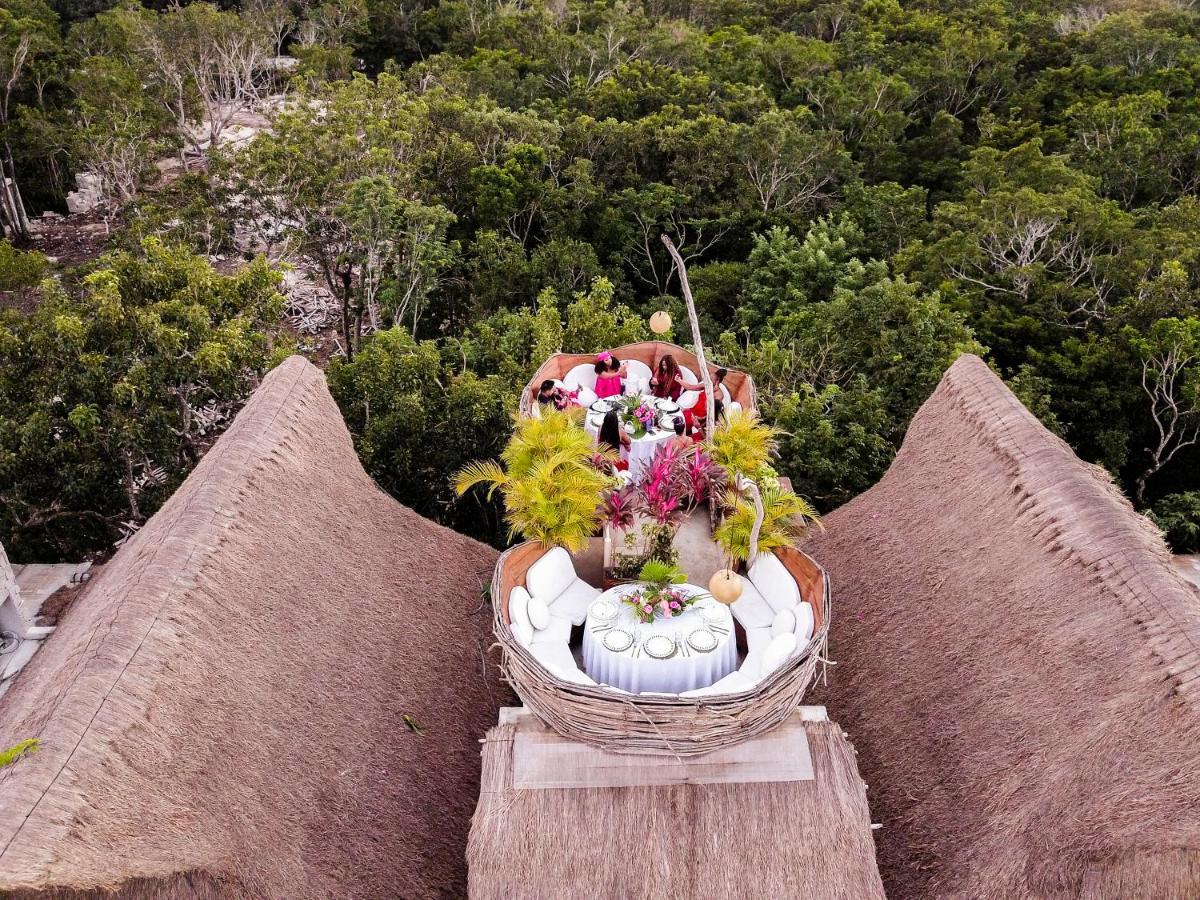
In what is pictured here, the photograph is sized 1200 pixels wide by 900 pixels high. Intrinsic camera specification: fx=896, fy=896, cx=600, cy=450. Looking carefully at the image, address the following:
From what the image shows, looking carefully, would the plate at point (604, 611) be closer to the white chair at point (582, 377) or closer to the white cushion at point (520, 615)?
the white cushion at point (520, 615)

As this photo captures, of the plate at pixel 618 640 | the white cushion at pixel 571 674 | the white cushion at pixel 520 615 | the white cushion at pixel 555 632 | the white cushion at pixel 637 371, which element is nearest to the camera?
the white cushion at pixel 571 674

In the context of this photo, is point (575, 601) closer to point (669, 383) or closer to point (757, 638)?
point (757, 638)

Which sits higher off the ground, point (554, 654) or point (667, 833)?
point (554, 654)

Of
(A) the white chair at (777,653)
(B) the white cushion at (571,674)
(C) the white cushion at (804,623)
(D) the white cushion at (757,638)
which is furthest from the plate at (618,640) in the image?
(C) the white cushion at (804,623)

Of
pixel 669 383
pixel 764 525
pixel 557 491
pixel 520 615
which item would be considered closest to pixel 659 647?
pixel 520 615

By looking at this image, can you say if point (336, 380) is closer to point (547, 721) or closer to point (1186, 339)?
point (547, 721)

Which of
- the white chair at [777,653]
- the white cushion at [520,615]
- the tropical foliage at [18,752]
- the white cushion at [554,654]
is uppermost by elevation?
the tropical foliage at [18,752]

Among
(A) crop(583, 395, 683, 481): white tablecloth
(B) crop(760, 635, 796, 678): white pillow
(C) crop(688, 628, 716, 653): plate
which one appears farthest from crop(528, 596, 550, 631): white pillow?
(A) crop(583, 395, 683, 481): white tablecloth
